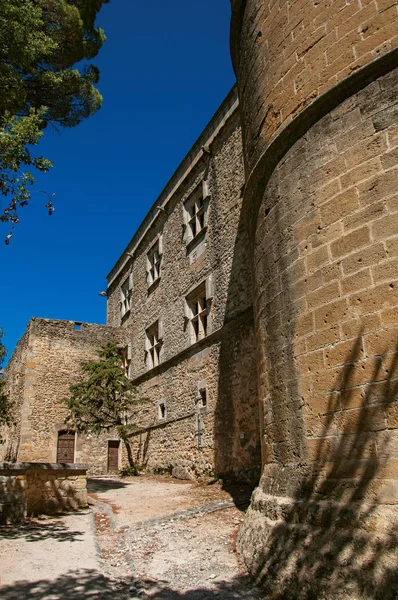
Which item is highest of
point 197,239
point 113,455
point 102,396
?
point 197,239

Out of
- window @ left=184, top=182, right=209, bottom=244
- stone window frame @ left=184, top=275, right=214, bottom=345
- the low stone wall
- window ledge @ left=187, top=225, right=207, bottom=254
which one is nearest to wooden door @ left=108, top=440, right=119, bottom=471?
stone window frame @ left=184, top=275, right=214, bottom=345

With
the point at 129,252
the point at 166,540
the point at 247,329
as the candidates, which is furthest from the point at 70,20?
the point at 166,540

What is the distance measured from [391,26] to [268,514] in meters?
4.64

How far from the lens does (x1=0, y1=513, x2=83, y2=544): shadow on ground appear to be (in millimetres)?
5392

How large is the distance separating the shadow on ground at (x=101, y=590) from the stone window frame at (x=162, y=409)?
30.1 feet

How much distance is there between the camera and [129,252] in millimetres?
18156

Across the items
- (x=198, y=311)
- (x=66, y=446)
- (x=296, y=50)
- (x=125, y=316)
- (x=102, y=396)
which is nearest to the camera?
(x=296, y=50)

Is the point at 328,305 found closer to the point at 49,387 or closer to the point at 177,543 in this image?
the point at 177,543

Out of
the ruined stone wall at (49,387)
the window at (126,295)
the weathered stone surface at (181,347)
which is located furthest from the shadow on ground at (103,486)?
the window at (126,295)

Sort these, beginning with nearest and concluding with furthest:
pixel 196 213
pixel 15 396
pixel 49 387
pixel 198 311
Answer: pixel 198 311 → pixel 196 213 → pixel 49 387 → pixel 15 396

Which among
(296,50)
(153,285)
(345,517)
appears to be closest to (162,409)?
(153,285)

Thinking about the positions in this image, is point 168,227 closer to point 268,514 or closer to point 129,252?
point 129,252

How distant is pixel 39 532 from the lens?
5.73m

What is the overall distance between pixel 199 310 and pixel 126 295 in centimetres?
720
